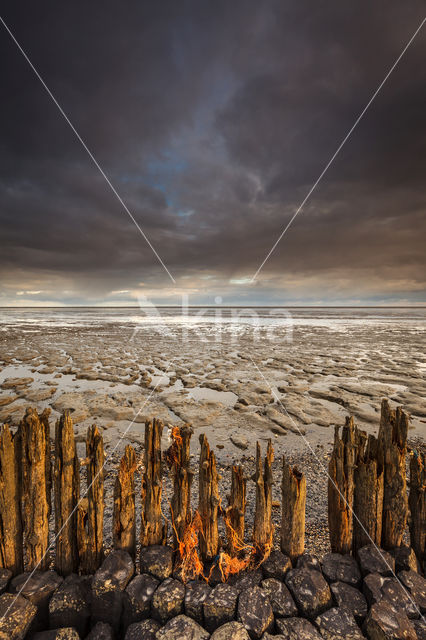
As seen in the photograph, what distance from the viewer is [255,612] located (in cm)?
226

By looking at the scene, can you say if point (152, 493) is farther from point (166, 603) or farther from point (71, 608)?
point (71, 608)

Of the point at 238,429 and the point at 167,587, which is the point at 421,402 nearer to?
the point at 238,429

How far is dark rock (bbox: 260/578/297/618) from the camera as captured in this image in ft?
7.66

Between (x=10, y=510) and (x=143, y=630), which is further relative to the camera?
(x=10, y=510)

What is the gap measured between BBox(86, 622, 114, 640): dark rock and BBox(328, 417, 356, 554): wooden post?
215cm

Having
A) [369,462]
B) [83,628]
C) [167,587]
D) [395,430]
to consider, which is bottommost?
[83,628]

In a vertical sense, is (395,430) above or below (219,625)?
above

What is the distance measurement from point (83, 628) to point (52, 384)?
7837 mm

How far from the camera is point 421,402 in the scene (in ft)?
24.5

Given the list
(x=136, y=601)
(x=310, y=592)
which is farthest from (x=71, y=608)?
(x=310, y=592)

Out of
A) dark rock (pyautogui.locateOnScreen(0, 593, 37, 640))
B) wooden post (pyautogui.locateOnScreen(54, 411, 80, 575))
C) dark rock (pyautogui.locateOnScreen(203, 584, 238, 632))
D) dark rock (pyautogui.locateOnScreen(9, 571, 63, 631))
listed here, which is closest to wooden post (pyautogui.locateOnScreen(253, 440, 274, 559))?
dark rock (pyautogui.locateOnScreen(203, 584, 238, 632))

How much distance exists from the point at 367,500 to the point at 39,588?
315 cm

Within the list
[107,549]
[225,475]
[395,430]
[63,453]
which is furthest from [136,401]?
[395,430]

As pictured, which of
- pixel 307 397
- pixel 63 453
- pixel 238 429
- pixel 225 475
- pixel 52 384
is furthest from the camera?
pixel 52 384
